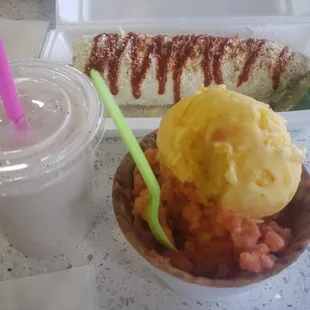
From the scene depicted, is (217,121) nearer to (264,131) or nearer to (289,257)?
(264,131)

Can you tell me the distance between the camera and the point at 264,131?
19.5 inches

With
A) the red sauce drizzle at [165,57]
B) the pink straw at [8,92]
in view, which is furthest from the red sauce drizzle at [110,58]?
the pink straw at [8,92]

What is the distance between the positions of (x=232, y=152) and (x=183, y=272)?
14cm

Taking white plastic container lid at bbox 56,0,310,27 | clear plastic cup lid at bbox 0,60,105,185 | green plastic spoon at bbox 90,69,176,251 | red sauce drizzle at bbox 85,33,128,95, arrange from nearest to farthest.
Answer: green plastic spoon at bbox 90,69,176,251 < clear plastic cup lid at bbox 0,60,105,185 < red sauce drizzle at bbox 85,33,128,95 < white plastic container lid at bbox 56,0,310,27

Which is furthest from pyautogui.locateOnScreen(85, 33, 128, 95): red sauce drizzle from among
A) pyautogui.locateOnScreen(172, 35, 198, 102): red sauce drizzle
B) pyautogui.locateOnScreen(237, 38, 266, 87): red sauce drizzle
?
pyautogui.locateOnScreen(237, 38, 266, 87): red sauce drizzle

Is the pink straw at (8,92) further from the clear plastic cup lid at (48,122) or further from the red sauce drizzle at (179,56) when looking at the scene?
the red sauce drizzle at (179,56)

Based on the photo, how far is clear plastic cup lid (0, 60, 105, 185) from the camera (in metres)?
0.51

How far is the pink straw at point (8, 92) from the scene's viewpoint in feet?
1.57

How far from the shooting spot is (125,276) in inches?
24.8

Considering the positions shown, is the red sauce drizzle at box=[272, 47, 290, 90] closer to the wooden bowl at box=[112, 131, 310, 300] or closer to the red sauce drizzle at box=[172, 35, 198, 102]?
the red sauce drizzle at box=[172, 35, 198, 102]

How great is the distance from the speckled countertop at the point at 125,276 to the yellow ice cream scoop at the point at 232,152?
0.15m

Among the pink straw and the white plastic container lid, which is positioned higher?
the pink straw

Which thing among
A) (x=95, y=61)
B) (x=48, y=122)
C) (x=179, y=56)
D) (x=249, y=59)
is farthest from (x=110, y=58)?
(x=48, y=122)

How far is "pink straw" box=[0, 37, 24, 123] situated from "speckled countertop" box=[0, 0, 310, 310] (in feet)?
0.74
